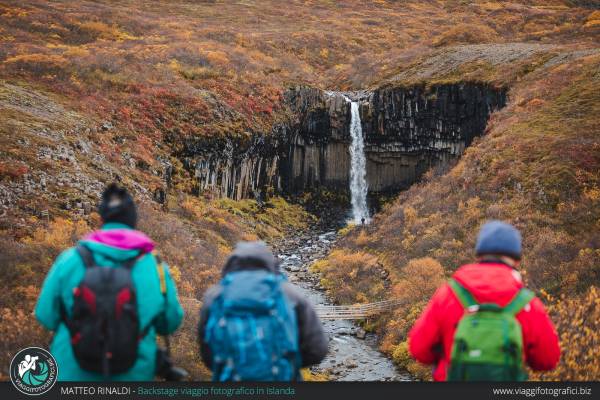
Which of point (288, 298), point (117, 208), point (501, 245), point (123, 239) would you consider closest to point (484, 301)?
point (501, 245)

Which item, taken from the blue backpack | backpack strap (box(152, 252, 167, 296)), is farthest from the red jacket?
backpack strap (box(152, 252, 167, 296))

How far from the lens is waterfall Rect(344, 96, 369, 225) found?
4069 centimetres

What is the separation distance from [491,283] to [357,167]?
37.8 m

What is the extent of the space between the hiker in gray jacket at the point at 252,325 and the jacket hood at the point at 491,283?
1494mm

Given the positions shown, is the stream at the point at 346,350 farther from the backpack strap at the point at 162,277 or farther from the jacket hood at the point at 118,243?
the jacket hood at the point at 118,243

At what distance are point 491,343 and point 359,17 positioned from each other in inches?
3095

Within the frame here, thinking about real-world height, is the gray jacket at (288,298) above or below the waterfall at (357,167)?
above

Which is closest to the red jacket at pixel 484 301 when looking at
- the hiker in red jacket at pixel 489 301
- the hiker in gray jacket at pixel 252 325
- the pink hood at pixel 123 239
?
the hiker in red jacket at pixel 489 301

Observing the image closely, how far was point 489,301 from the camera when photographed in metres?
4.20

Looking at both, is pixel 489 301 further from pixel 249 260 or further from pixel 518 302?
pixel 249 260

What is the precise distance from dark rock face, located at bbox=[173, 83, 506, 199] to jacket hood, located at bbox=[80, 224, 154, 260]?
2843 cm

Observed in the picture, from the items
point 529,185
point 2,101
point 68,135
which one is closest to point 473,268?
point 529,185

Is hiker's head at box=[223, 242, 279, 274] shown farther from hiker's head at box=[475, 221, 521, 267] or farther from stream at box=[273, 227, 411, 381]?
stream at box=[273, 227, 411, 381]

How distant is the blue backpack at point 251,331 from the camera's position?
403 centimetres
